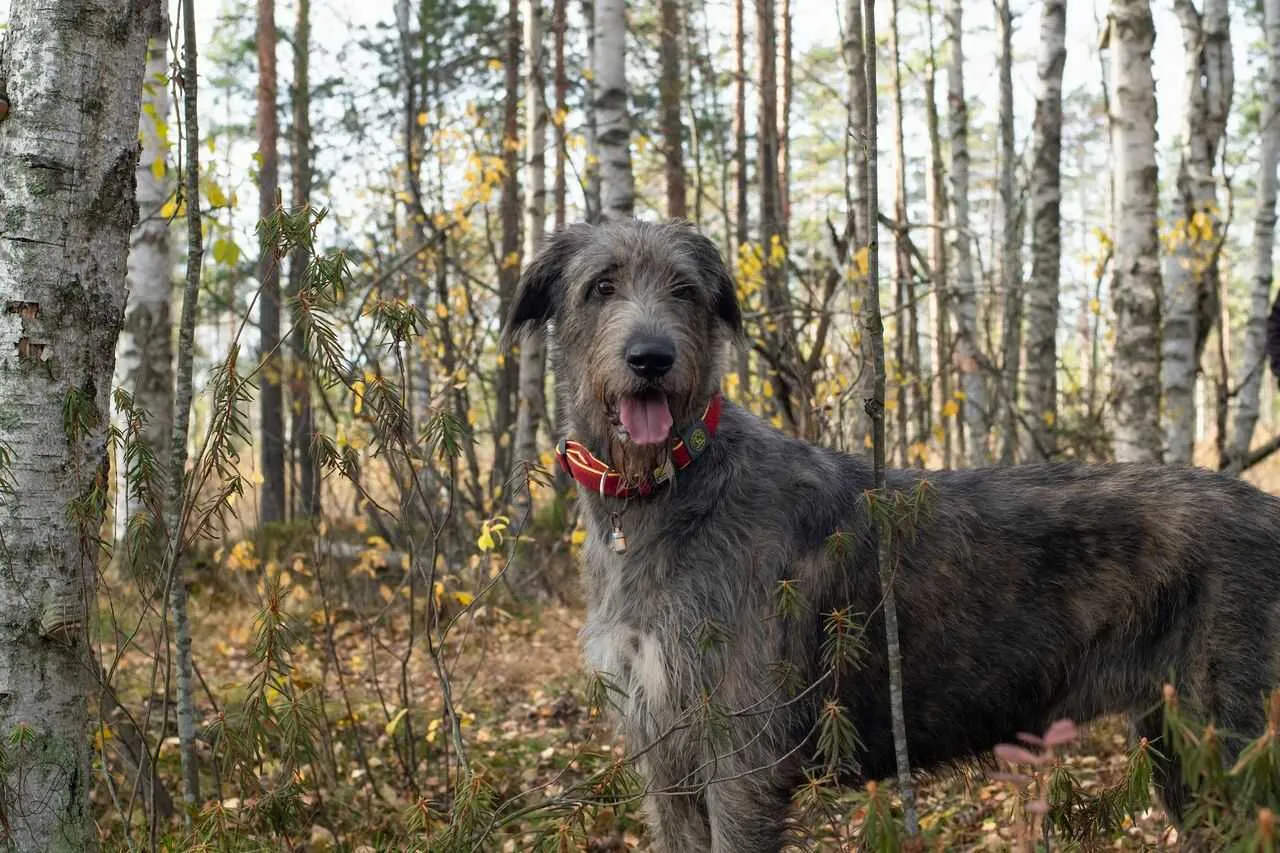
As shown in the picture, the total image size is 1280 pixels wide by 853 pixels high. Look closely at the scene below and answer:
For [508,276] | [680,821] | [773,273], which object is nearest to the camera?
[680,821]

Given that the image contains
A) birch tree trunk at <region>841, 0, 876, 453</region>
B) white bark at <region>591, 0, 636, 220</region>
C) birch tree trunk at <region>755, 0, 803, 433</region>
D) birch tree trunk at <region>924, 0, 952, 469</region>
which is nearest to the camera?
birch tree trunk at <region>841, 0, 876, 453</region>

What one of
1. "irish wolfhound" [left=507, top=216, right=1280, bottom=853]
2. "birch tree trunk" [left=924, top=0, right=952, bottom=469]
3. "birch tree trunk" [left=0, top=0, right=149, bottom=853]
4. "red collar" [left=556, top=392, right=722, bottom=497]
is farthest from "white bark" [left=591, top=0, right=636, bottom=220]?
"birch tree trunk" [left=0, top=0, right=149, bottom=853]

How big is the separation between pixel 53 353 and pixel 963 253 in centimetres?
1164

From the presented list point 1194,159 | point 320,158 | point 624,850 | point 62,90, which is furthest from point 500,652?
point 320,158

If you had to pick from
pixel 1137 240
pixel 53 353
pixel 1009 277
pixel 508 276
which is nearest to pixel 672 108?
Answer: pixel 508 276

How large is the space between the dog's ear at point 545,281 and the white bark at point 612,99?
16.9ft

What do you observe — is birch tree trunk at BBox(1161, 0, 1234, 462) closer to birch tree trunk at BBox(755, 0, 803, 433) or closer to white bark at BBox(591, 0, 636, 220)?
birch tree trunk at BBox(755, 0, 803, 433)

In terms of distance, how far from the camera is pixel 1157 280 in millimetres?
7180

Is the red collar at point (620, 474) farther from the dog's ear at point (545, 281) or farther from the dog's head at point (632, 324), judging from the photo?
the dog's ear at point (545, 281)

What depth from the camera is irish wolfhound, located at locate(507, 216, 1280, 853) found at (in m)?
3.41

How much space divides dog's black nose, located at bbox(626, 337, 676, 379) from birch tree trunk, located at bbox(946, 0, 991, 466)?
271 inches

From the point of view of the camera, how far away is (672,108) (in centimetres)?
1569

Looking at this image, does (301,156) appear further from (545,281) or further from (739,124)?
(545,281)

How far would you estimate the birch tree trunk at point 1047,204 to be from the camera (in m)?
10.9
